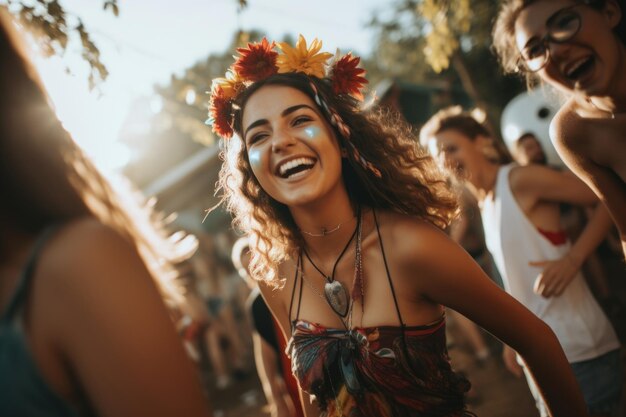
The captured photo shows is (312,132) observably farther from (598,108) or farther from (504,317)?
(598,108)

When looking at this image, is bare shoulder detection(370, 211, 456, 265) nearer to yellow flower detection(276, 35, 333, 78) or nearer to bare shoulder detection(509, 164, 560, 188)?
yellow flower detection(276, 35, 333, 78)

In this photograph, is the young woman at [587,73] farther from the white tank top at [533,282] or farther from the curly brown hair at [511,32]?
the white tank top at [533,282]

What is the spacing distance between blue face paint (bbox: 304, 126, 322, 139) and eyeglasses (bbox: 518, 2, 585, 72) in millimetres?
973

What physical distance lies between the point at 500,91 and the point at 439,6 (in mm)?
21428

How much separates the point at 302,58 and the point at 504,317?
1481 millimetres

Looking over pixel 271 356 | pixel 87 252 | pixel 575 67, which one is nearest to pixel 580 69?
pixel 575 67

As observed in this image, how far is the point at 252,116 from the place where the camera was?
2100mm

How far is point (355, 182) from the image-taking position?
87.4 inches

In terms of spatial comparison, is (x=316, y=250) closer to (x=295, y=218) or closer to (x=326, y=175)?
(x=295, y=218)

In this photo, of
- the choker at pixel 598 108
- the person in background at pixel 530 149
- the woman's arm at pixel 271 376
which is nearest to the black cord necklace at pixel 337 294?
the choker at pixel 598 108

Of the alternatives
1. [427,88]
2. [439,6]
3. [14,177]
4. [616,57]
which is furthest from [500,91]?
[14,177]

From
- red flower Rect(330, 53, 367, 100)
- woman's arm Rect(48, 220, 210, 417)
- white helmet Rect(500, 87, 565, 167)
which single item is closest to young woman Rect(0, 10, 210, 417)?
woman's arm Rect(48, 220, 210, 417)

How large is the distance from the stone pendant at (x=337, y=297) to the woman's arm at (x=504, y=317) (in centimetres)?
37

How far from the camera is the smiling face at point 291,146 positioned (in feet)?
6.40
